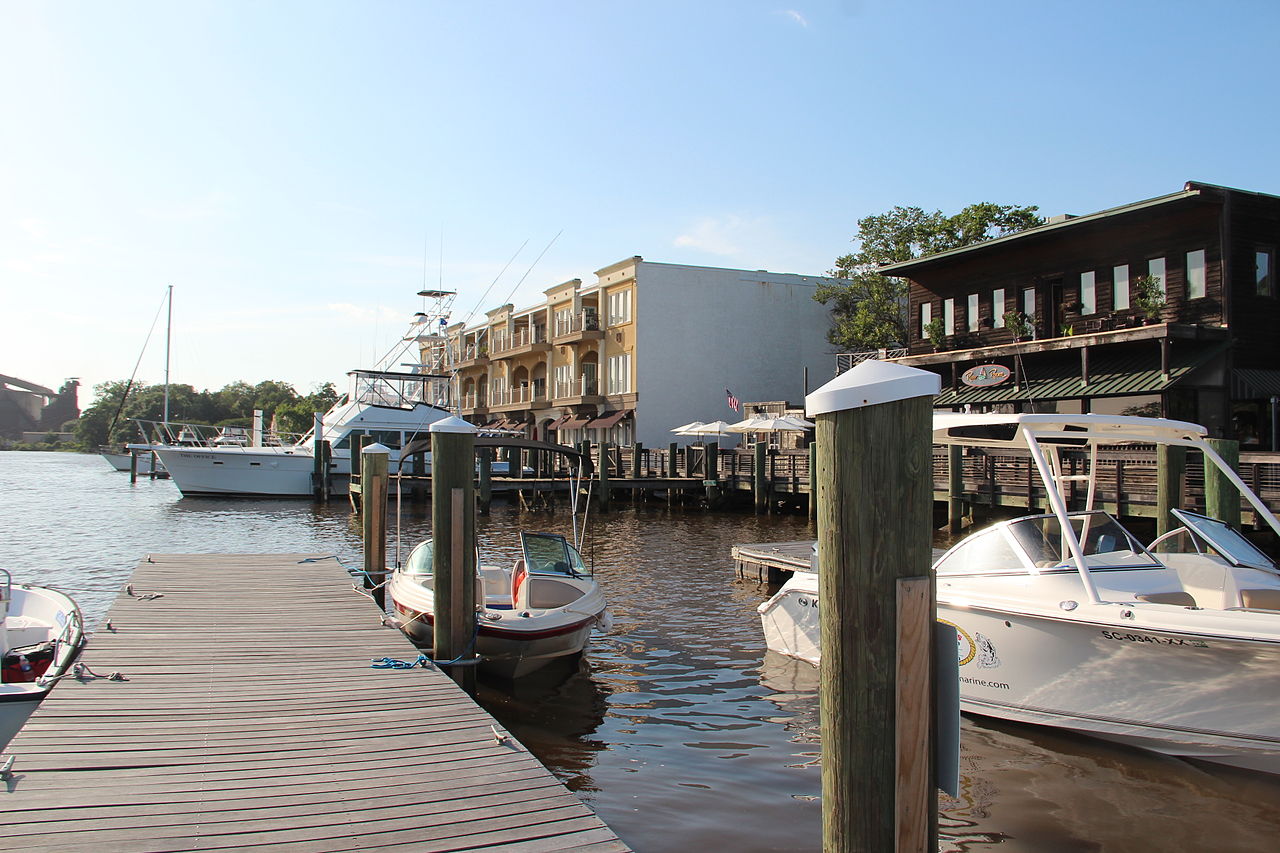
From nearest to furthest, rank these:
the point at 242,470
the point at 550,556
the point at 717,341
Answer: the point at 550,556
the point at 242,470
the point at 717,341

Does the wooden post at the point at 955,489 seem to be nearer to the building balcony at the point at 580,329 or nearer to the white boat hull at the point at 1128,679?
the white boat hull at the point at 1128,679

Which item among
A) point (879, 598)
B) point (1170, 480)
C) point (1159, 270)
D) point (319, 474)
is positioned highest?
point (1159, 270)

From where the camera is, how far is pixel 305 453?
42.2 meters

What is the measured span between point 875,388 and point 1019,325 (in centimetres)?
2832

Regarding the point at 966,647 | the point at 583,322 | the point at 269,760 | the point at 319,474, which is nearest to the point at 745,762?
the point at 966,647

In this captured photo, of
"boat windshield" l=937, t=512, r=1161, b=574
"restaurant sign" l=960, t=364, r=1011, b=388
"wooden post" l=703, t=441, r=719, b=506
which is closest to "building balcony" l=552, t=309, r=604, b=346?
"wooden post" l=703, t=441, r=719, b=506

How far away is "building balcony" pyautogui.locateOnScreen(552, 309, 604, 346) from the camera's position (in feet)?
170

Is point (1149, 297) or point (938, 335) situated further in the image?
point (938, 335)

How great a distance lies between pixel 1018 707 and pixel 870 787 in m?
5.11

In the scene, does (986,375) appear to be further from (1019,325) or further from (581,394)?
(581,394)

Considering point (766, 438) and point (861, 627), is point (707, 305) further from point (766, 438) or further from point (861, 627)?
point (861, 627)

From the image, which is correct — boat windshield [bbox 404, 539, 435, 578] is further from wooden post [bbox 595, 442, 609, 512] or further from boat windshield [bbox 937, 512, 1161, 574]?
wooden post [bbox 595, 442, 609, 512]

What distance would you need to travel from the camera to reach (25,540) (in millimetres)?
26062

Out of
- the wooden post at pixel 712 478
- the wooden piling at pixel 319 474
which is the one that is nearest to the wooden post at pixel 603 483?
the wooden post at pixel 712 478
